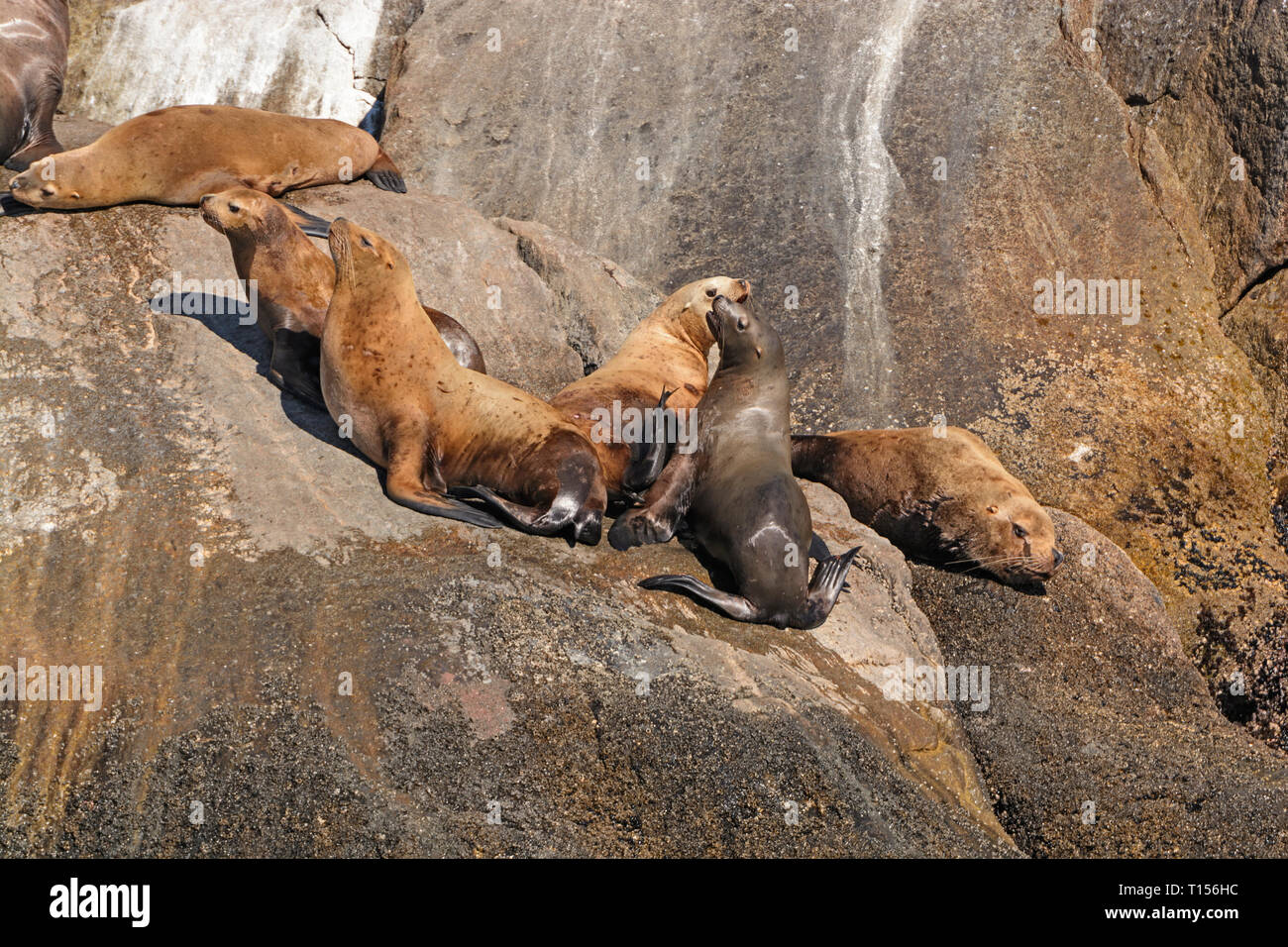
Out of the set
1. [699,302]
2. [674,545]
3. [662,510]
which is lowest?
[674,545]

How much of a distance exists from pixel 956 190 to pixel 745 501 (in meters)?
5.08

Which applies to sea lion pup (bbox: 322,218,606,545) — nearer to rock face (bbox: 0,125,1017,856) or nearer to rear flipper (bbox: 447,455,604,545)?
rear flipper (bbox: 447,455,604,545)

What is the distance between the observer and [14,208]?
7.54m

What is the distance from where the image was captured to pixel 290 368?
653cm

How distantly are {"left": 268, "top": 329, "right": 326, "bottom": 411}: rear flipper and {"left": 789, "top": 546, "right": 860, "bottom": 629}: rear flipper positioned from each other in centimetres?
276

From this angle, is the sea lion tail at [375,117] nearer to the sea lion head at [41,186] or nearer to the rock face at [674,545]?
the rock face at [674,545]


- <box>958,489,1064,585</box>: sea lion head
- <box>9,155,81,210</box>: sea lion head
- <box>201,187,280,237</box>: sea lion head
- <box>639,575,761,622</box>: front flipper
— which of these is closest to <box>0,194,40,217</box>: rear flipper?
<box>9,155,81,210</box>: sea lion head

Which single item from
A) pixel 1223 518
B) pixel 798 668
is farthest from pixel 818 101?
pixel 798 668

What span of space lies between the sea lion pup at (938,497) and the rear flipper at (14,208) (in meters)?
5.12

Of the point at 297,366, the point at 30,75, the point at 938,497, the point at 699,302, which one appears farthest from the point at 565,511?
the point at 30,75

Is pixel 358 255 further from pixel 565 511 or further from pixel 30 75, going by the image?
pixel 30 75

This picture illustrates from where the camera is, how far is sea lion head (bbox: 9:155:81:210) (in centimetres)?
746

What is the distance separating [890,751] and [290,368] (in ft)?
12.3
